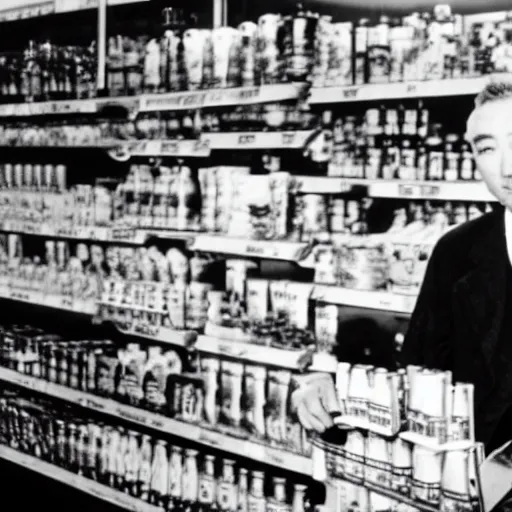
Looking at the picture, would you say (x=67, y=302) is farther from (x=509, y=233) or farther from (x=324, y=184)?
(x=509, y=233)

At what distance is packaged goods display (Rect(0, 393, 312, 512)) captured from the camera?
338 cm

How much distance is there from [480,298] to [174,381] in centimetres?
169

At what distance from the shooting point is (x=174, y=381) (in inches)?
145

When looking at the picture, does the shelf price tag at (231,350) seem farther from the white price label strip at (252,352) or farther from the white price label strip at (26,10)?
the white price label strip at (26,10)

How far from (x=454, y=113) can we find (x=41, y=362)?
96.6 inches

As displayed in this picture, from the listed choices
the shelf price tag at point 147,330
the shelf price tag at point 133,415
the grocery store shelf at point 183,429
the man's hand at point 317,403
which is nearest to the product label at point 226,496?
the grocery store shelf at point 183,429

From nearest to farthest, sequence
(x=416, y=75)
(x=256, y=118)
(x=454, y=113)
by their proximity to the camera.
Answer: (x=416, y=75), (x=454, y=113), (x=256, y=118)

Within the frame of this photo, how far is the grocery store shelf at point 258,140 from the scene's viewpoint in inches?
122

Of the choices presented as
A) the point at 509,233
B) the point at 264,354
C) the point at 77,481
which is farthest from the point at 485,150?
the point at 77,481

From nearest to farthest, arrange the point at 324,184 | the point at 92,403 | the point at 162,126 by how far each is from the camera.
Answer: the point at 324,184 → the point at 162,126 → the point at 92,403

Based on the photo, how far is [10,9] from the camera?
4520 mm

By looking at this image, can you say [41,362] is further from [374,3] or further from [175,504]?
[374,3]

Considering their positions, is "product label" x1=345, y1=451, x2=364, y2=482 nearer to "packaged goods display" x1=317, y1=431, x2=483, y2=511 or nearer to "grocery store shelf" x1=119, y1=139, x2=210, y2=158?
"packaged goods display" x1=317, y1=431, x2=483, y2=511

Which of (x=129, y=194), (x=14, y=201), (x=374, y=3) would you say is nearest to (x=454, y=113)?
(x=374, y=3)
